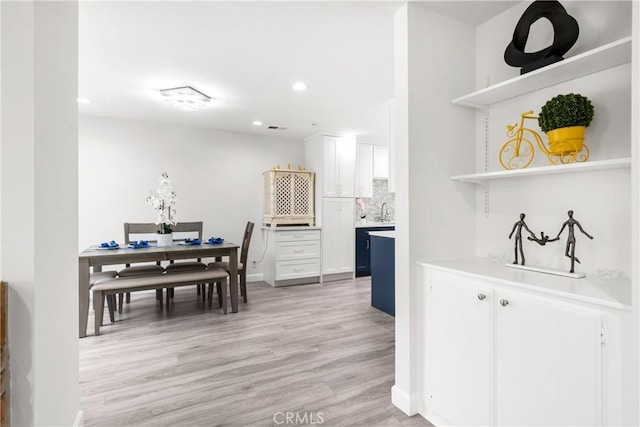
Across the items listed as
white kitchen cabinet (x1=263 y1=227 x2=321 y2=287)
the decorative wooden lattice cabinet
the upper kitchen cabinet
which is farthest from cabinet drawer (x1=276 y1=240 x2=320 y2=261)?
the upper kitchen cabinet

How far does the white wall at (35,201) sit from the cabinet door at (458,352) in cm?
183

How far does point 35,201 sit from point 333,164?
180 inches

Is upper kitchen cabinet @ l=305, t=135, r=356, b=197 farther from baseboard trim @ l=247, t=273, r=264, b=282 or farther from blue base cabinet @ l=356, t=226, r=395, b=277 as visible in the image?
baseboard trim @ l=247, t=273, r=264, b=282

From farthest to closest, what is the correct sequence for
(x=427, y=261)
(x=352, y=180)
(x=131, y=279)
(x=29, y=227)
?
(x=352, y=180) → (x=131, y=279) → (x=427, y=261) → (x=29, y=227)

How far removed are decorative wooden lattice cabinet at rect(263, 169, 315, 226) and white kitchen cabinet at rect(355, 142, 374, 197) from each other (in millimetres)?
925

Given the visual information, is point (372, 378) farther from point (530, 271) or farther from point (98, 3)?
point (98, 3)

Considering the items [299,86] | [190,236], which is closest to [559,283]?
[299,86]

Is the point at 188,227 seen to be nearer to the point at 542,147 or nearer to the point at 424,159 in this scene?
the point at 424,159

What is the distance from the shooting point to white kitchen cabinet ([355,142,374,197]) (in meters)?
5.89

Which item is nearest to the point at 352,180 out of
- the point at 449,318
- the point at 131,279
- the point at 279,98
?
the point at 279,98

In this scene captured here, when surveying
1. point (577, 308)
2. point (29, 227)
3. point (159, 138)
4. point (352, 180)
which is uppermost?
point (159, 138)

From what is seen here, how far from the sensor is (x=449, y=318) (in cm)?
172

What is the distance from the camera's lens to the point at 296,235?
5.18 m

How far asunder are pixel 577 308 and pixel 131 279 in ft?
11.9
